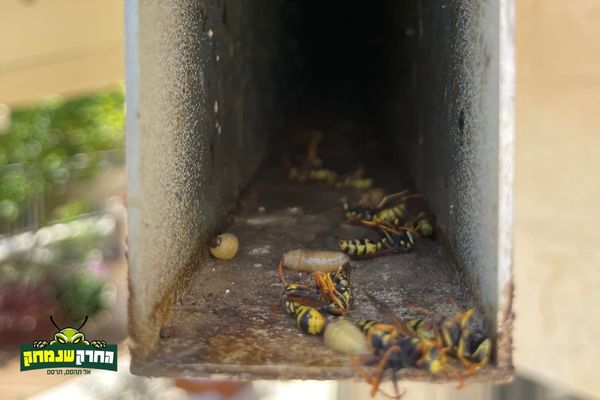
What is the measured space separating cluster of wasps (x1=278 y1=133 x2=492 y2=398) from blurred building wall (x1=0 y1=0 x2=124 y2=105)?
2232 mm

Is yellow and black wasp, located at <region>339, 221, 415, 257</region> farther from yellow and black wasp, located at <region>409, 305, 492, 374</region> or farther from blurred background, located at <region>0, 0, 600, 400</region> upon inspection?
yellow and black wasp, located at <region>409, 305, 492, 374</region>

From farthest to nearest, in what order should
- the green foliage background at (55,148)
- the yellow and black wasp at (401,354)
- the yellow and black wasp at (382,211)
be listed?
the green foliage background at (55,148) → the yellow and black wasp at (382,211) → the yellow and black wasp at (401,354)

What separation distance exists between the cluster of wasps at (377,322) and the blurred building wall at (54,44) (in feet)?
7.32

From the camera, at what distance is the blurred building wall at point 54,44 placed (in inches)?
147

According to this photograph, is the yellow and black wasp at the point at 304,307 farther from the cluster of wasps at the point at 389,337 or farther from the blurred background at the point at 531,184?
the blurred background at the point at 531,184

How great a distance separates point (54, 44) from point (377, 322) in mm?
3024

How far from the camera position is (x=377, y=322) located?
1.44 m

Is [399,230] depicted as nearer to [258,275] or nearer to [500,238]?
[258,275]

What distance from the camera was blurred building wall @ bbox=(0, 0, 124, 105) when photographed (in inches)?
147

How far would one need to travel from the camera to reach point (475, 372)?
1208 mm

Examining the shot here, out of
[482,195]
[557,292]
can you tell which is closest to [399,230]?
[482,195]

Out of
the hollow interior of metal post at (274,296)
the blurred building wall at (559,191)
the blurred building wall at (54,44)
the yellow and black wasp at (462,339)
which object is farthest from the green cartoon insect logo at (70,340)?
the blurred building wall at (54,44)

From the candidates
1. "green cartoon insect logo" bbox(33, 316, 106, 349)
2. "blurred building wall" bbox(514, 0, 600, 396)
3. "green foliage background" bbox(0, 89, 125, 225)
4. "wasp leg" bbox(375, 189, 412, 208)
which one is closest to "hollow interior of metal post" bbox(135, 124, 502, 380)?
"wasp leg" bbox(375, 189, 412, 208)

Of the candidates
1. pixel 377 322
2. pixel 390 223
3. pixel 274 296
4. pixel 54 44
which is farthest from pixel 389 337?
pixel 54 44
